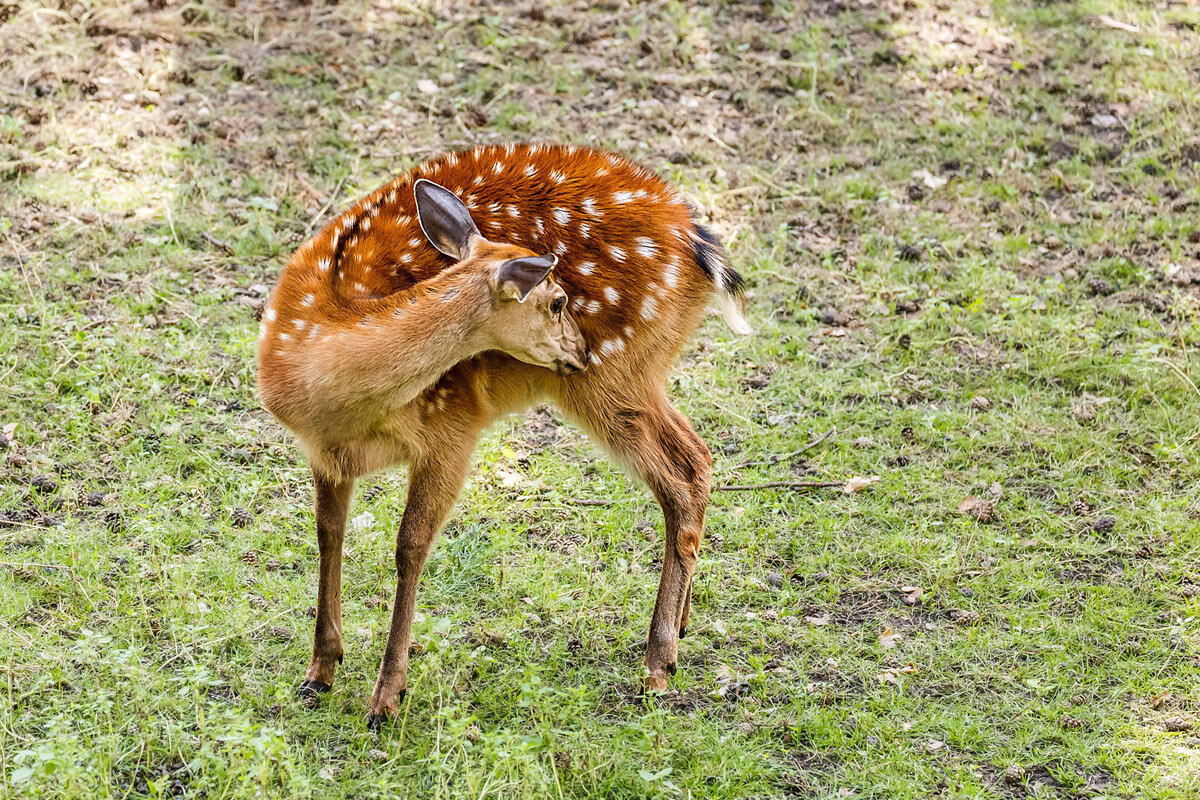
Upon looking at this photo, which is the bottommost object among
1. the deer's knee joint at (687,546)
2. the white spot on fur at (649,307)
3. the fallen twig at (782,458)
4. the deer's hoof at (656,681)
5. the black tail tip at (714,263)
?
the fallen twig at (782,458)

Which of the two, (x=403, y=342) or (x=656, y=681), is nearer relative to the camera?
(x=403, y=342)

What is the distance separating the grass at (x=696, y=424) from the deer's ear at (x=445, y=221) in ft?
3.67

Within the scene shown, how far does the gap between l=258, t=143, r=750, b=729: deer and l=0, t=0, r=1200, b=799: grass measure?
37 centimetres

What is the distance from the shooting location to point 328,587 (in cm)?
372

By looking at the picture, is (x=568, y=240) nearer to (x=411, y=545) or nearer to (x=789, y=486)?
(x=411, y=545)

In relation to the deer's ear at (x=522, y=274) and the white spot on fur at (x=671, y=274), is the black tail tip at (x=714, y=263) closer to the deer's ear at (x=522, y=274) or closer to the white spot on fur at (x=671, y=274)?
the white spot on fur at (x=671, y=274)

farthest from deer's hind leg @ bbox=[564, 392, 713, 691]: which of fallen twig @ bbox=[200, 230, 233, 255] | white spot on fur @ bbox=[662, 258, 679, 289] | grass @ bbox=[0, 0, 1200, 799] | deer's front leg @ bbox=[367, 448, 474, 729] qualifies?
fallen twig @ bbox=[200, 230, 233, 255]

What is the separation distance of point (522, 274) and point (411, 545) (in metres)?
0.91

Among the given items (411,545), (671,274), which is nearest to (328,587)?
(411,545)

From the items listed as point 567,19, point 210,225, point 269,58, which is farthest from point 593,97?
point 210,225

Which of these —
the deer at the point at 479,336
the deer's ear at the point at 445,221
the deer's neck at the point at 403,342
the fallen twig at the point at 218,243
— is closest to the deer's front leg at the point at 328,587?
the deer at the point at 479,336

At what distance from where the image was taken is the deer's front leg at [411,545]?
3.60 m

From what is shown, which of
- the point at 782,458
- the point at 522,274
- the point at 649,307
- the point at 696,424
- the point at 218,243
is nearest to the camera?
the point at 522,274

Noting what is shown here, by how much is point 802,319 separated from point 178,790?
3653 mm
